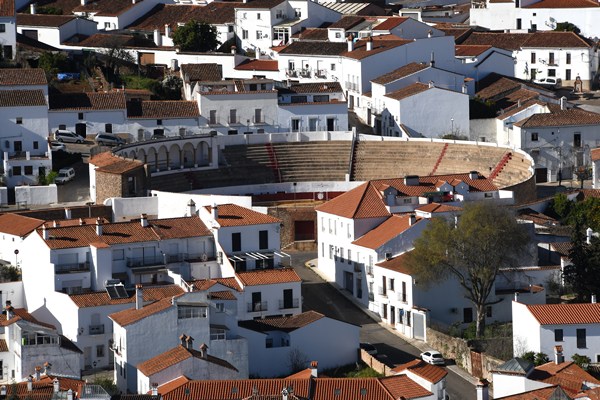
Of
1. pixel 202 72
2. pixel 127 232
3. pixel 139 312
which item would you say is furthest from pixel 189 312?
pixel 202 72

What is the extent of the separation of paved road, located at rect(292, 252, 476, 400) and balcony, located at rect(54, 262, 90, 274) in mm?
9318

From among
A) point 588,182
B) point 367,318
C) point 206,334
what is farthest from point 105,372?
point 588,182

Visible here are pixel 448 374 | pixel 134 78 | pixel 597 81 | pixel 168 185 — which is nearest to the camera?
pixel 448 374

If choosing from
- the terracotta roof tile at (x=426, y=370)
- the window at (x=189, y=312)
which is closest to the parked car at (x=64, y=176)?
the window at (x=189, y=312)

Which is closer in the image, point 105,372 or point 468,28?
point 105,372

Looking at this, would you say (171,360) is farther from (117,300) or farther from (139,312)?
(117,300)

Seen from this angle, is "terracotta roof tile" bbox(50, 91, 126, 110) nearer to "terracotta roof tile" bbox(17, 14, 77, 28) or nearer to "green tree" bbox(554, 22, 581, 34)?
"terracotta roof tile" bbox(17, 14, 77, 28)

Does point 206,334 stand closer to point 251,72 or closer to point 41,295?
point 41,295

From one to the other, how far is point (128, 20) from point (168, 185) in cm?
3280

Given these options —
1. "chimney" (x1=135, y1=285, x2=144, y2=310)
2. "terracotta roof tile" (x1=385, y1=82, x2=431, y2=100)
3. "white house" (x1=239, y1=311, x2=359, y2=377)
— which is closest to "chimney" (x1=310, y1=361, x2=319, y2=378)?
"white house" (x1=239, y1=311, x2=359, y2=377)

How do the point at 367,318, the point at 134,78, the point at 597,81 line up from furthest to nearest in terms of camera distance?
the point at 597,81 < the point at 134,78 < the point at 367,318

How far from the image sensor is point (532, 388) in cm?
8138

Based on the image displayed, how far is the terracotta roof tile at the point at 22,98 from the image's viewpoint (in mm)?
117188

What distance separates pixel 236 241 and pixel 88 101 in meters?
26.5
